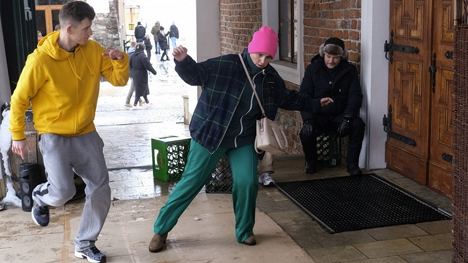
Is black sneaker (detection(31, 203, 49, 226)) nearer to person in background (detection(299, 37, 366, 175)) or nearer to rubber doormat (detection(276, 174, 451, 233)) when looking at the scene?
rubber doormat (detection(276, 174, 451, 233))

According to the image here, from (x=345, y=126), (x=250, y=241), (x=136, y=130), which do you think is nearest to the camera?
(x=250, y=241)

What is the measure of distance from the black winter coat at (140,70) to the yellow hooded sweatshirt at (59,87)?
10.5 meters

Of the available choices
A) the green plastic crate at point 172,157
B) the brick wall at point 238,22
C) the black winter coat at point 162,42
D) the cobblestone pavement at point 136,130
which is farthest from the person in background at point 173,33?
the green plastic crate at point 172,157

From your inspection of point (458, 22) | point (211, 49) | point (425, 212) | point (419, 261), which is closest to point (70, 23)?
point (458, 22)

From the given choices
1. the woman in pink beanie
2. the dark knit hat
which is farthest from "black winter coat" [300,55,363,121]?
the woman in pink beanie

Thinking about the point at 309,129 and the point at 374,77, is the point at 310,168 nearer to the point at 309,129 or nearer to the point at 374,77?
the point at 309,129

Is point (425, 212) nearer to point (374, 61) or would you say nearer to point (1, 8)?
point (374, 61)

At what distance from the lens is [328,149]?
649 centimetres

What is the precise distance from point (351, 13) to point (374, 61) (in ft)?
2.06

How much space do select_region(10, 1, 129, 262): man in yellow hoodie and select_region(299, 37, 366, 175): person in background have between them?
271 centimetres

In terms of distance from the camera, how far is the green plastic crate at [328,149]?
647 centimetres

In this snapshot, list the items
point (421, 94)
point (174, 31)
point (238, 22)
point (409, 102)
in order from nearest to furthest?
point (421, 94) < point (409, 102) < point (238, 22) < point (174, 31)

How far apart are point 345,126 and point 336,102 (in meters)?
0.31

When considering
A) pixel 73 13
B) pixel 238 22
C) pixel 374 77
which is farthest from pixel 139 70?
pixel 73 13
